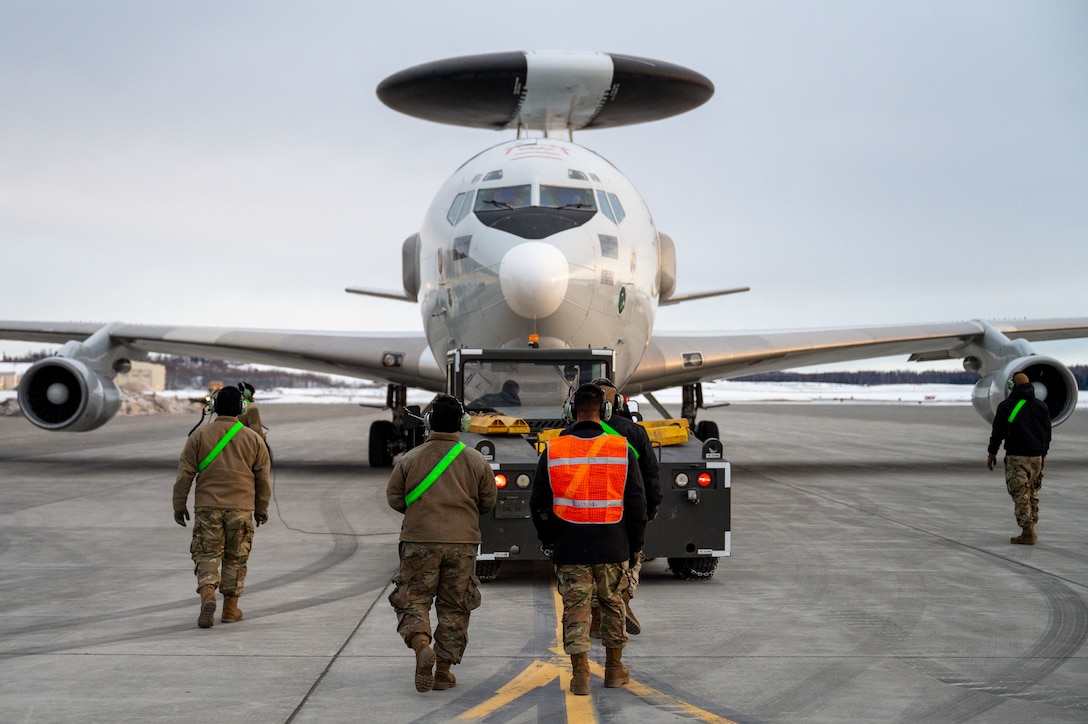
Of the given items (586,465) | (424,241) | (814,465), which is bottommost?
(814,465)

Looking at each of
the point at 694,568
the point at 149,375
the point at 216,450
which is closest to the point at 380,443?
the point at 694,568

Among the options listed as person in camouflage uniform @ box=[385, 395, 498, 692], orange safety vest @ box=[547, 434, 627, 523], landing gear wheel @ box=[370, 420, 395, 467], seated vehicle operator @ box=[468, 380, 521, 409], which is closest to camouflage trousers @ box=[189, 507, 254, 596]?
person in camouflage uniform @ box=[385, 395, 498, 692]

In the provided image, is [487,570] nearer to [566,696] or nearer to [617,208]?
[566,696]

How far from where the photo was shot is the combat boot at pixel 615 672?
16.6 feet

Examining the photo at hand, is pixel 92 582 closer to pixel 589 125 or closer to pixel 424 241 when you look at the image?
pixel 424 241

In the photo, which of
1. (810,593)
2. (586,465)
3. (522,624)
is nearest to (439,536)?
(586,465)

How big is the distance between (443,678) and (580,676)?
0.68m

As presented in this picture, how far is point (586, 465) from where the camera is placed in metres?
5.19

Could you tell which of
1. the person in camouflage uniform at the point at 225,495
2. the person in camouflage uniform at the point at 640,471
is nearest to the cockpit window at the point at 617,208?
the person in camouflage uniform at the point at 640,471

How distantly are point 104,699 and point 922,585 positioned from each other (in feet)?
18.7

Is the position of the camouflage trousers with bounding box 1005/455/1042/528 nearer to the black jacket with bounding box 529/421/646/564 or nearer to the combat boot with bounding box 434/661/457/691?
the black jacket with bounding box 529/421/646/564

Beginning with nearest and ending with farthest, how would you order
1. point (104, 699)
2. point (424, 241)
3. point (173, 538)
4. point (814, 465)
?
point (104, 699) < point (173, 538) < point (424, 241) < point (814, 465)

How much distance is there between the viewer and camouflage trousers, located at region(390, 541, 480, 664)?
5.14m

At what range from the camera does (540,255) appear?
10.9 meters
